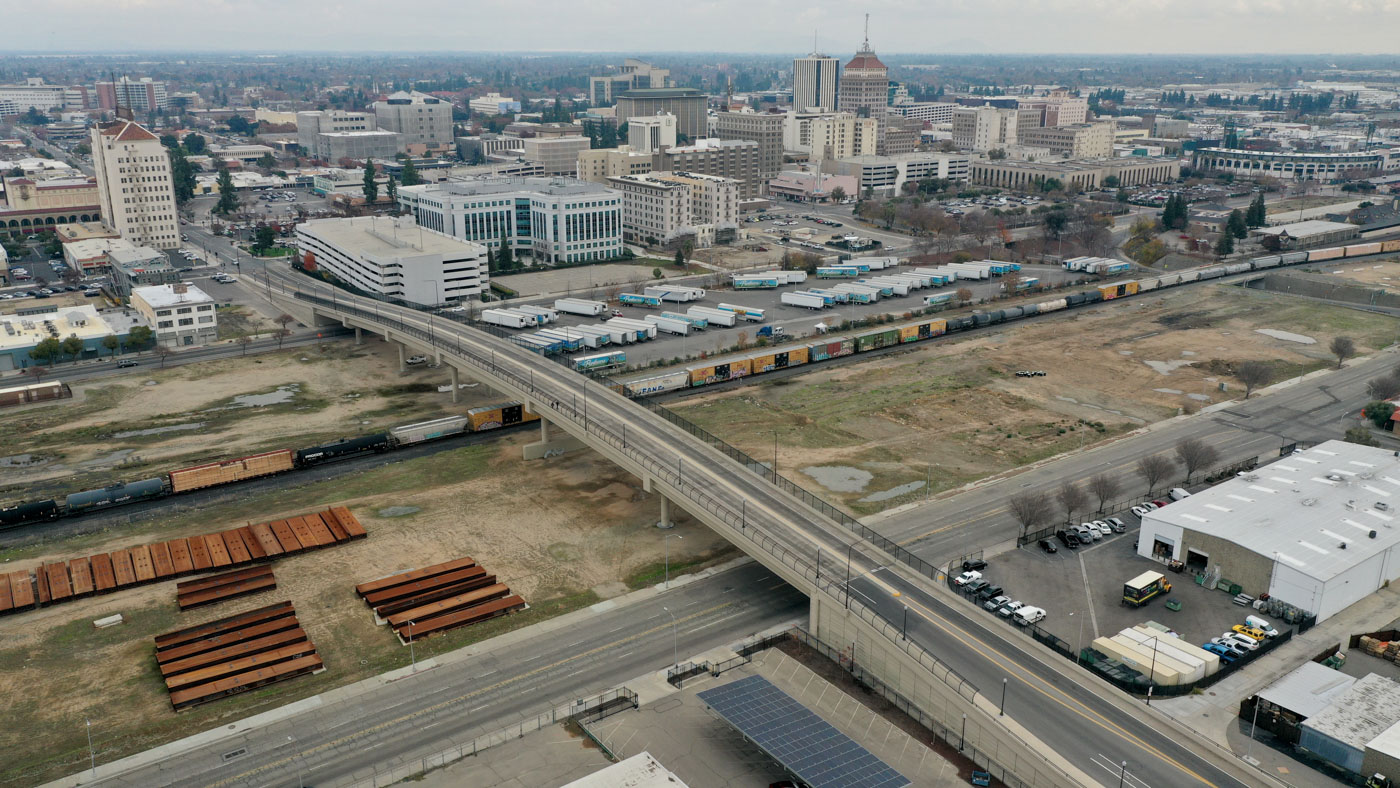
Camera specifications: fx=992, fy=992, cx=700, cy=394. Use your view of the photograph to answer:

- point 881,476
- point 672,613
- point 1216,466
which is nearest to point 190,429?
point 672,613

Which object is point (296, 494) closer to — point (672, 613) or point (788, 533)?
point (672, 613)

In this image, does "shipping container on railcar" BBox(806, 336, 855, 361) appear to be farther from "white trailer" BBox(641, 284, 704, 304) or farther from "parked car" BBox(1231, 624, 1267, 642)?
"parked car" BBox(1231, 624, 1267, 642)

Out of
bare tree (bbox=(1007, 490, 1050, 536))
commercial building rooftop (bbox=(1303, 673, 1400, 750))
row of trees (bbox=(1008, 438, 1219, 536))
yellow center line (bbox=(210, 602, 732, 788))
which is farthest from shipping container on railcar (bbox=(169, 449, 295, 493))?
commercial building rooftop (bbox=(1303, 673, 1400, 750))

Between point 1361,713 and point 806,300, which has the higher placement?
point 806,300

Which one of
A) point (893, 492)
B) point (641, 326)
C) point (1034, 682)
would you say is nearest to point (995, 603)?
point (1034, 682)

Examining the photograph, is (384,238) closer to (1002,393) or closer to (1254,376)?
(1002,393)

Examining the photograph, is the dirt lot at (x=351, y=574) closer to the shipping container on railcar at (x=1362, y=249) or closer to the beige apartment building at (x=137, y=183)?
the beige apartment building at (x=137, y=183)
